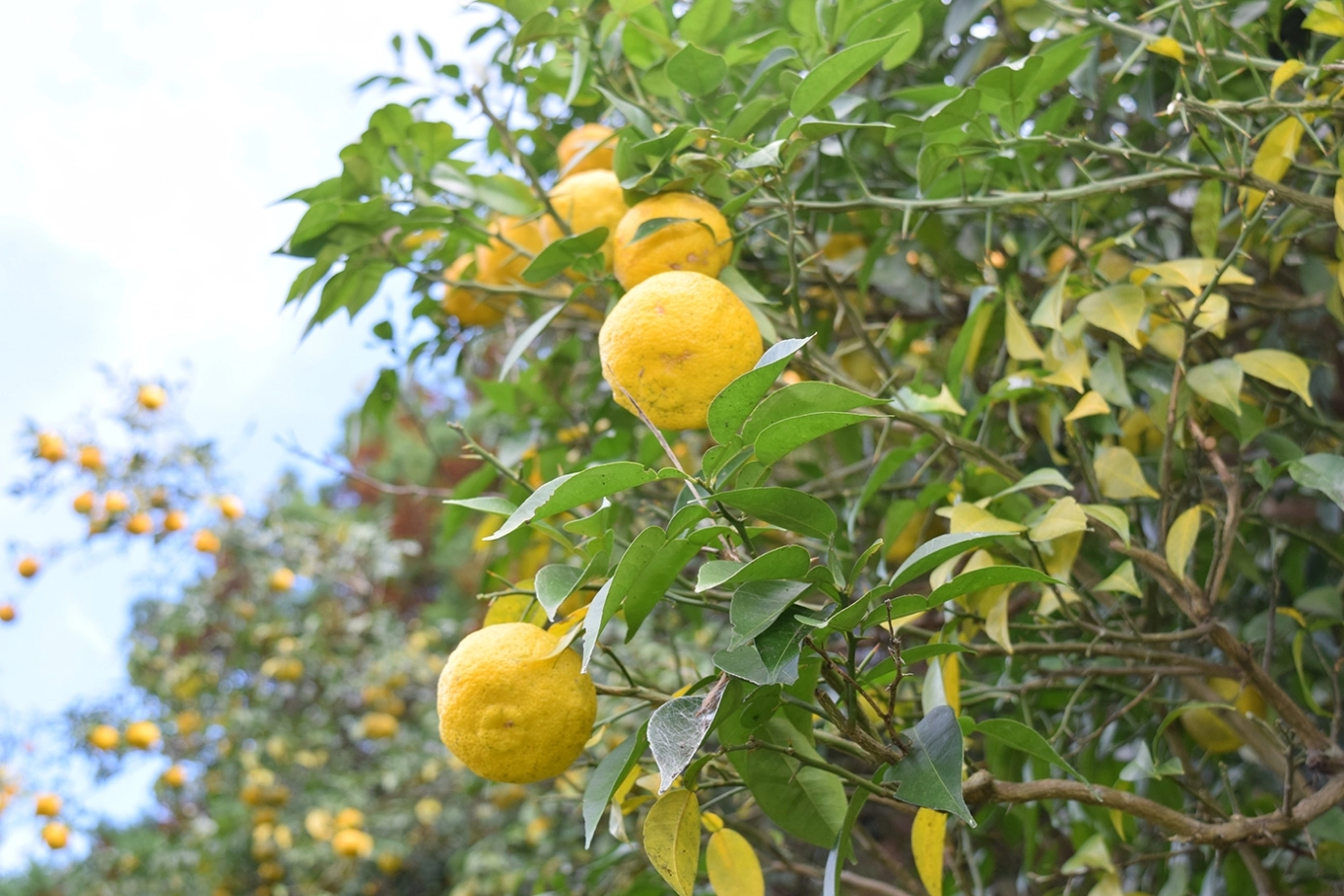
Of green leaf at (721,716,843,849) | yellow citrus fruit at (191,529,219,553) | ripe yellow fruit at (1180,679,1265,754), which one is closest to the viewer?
green leaf at (721,716,843,849)

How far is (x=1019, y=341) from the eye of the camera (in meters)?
0.65

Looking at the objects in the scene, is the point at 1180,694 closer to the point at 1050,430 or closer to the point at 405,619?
the point at 1050,430

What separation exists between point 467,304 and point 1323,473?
0.61 metres

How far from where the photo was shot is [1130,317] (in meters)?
0.60

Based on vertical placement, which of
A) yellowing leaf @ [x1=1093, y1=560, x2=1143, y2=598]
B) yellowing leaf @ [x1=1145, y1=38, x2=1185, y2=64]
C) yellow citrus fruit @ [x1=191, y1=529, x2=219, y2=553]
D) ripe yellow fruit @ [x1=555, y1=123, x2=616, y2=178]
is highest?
ripe yellow fruit @ [x1=555, y1=123, x2=616, y2=178]

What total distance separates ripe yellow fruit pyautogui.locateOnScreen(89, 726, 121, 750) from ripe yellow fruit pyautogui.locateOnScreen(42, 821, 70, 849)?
0.17m

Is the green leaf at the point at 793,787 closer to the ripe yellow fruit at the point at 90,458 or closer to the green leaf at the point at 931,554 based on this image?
the green leaf at the point at 931,554

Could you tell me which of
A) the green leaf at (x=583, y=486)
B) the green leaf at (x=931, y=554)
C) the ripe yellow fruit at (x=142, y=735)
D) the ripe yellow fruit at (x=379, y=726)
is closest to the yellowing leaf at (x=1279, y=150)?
the green leaf at (x=931, y=554)

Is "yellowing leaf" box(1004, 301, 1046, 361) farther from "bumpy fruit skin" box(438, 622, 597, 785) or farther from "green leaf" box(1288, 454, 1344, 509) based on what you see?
"bumpy fruit skin" box(438, 622, 597, 785)

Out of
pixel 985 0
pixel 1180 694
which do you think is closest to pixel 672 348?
pixel 985 0

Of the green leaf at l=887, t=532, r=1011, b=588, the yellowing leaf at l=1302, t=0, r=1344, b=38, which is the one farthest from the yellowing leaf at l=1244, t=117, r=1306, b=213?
the green leaf at l=887, t=532, r=1011, b=588

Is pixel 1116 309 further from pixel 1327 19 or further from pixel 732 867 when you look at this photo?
pixel 732 867

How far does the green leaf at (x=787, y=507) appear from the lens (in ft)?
1.31

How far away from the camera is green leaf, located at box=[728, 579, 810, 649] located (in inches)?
14.7
